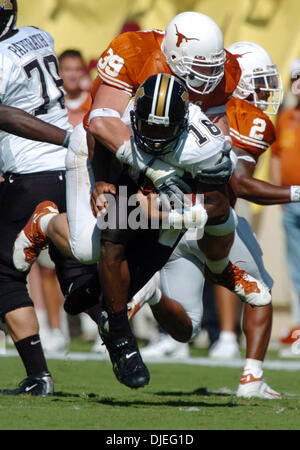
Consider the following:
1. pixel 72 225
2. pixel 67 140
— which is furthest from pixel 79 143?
pixel 72 225

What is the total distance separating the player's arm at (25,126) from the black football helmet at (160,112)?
61cm

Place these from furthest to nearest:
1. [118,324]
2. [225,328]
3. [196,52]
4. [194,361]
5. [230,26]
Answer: [230,26]
[225,328]
[194,361]
[196,52]
[118,324]

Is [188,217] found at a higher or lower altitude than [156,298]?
higher

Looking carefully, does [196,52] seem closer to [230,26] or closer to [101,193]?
[101,193]

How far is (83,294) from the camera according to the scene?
4.87m

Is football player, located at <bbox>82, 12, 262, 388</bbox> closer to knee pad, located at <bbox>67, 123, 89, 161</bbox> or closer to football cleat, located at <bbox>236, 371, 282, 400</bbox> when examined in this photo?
knee pad, located at <bbox>67, 123, 89, 161</bbox>

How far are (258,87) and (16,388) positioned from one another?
7.27 ft

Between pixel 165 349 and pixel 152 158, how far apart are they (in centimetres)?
355

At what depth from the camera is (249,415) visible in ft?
13.7

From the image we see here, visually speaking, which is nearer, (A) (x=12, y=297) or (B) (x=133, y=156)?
(B) (x=133, y=156)

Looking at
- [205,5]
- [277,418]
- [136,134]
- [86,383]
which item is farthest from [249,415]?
Result: [205,5]

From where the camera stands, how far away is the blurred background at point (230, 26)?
28.8 feet

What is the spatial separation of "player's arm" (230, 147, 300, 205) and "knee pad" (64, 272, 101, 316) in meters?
0.94

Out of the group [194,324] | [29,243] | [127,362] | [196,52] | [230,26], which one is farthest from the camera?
[230,26]
